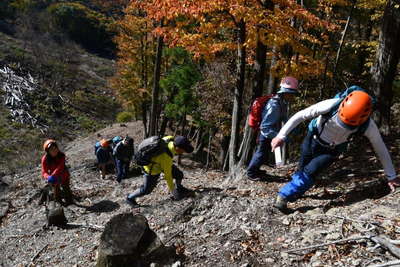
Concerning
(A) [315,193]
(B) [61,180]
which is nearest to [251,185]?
(A) [315,193]

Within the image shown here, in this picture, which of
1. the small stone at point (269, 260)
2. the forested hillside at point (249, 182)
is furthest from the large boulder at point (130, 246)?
the small stone at point (269, 260)

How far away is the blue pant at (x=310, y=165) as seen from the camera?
4.72 metres

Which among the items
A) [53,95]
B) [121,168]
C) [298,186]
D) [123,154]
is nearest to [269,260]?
[298,186]

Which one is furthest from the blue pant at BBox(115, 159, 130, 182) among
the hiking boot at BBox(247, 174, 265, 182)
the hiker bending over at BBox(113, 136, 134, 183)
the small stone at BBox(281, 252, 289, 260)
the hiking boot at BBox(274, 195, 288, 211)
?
the small stone at BBox(281, 252, 289, 260)

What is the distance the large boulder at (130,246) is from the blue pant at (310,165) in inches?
74.2

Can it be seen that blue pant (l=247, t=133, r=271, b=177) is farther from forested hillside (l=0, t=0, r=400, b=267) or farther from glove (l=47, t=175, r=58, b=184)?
glove (l=47, t=175, r=58, b=184)

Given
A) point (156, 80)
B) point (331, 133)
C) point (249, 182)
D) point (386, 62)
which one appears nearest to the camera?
Answer: point (331, 133)

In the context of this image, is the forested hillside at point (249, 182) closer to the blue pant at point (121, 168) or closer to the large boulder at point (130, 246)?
the large boulder at point (130, 246)

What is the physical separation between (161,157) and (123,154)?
4084 millimetres

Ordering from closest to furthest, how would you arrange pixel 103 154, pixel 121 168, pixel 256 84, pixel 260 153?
1. pixel 260 153
2. pixel 256 84
3. pixel 121 168
4. pixel 103 154

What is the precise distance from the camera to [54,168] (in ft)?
26.7

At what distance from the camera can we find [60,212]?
7.20 m

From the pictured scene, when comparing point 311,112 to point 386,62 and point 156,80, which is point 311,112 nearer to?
point 386,62

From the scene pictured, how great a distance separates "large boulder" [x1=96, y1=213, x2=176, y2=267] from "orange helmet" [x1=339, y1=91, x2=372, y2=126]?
2.91 metres
